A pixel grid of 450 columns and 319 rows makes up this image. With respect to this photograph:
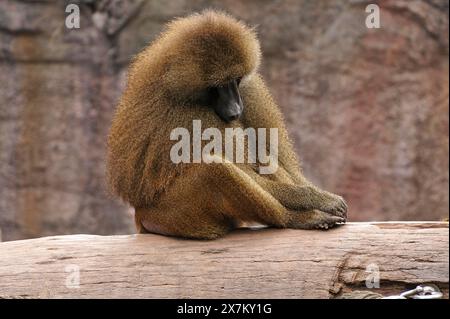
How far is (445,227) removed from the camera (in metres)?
5.09

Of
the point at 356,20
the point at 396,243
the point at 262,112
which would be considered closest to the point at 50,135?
the point at 356,20

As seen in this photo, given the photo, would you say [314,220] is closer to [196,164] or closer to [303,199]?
[303,199]

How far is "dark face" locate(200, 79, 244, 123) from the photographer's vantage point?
17.8ft

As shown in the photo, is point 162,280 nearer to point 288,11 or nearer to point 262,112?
point 262,112

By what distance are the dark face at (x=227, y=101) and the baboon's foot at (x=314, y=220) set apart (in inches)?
31.3

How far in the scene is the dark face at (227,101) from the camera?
17.8 ft

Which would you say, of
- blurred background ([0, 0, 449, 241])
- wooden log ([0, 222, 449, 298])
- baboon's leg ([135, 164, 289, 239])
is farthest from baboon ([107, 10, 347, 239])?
blurred background ([0, 0, 449, 241])

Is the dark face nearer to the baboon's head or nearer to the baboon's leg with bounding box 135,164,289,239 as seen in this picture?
the baboon's head

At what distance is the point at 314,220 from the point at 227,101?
996 mm

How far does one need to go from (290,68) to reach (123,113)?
190 inches

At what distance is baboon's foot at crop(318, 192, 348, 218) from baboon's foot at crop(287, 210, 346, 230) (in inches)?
2.4

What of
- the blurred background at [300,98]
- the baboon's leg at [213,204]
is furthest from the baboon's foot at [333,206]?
the blurred background at [300,98]

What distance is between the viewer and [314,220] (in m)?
5.38

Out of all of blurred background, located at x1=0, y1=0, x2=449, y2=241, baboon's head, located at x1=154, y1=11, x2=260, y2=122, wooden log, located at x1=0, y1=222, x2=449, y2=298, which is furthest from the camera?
blurred background, located at x1=0, y1=0, x2=449, y2=241
